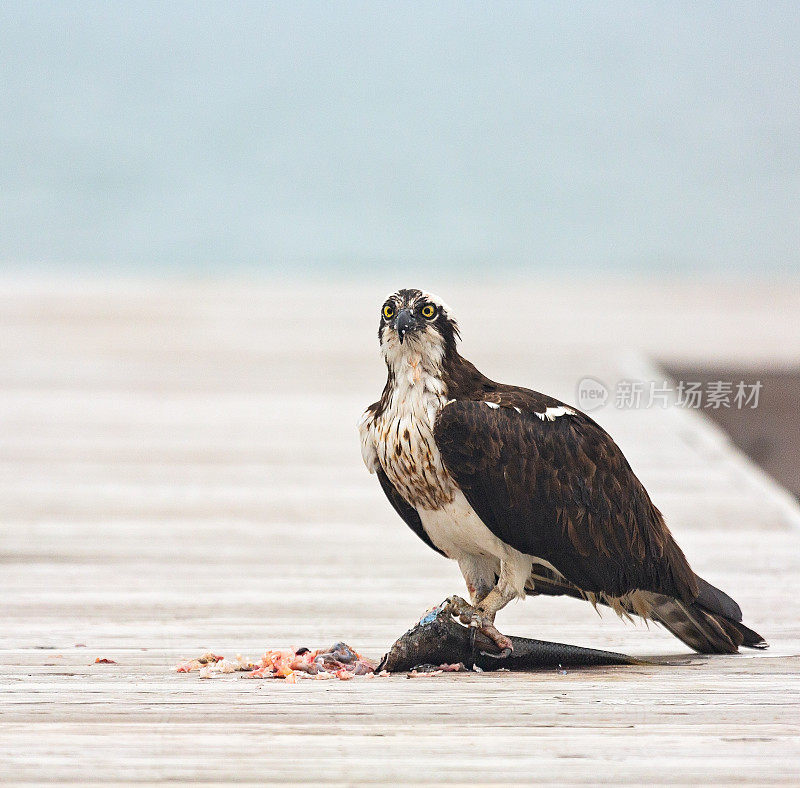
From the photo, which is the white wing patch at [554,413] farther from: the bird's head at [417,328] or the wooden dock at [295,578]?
the wooden dock at [295,578]

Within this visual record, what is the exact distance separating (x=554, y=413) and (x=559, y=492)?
0.19 m

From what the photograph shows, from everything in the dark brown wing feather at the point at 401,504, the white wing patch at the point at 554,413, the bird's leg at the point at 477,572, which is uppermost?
the white wing patch at the point at 554,413

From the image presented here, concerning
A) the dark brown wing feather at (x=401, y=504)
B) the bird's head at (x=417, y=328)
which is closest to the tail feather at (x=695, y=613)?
the dark brown wing feather at (x=401, y=504)

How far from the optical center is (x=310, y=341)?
1005 cm

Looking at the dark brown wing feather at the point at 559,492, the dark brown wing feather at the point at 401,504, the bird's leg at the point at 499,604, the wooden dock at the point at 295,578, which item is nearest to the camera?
the wooden dock at the point at 295,578

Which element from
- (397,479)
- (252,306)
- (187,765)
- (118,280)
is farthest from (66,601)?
(118,280)

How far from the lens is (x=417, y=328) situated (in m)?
2.92

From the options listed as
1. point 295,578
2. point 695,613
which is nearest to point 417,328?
point 695,613

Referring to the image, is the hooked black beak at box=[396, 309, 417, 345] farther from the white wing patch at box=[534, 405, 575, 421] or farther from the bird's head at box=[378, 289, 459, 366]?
the white wing patch at box=[534, 405, 575, 421]

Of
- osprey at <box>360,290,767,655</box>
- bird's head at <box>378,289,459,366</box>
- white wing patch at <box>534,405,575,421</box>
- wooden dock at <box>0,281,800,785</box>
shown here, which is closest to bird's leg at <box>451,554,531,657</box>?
osprey at <box>360,290,767,655</box>

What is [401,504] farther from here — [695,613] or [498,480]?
[695,613]

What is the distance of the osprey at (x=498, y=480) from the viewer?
2842 millimetres

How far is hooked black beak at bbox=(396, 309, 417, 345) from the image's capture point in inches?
114

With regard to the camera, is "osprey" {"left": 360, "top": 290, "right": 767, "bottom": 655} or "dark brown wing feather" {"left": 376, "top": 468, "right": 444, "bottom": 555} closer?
"osprey" {"left": 360, "top": 290, "right": 767, "bottom": 655}
